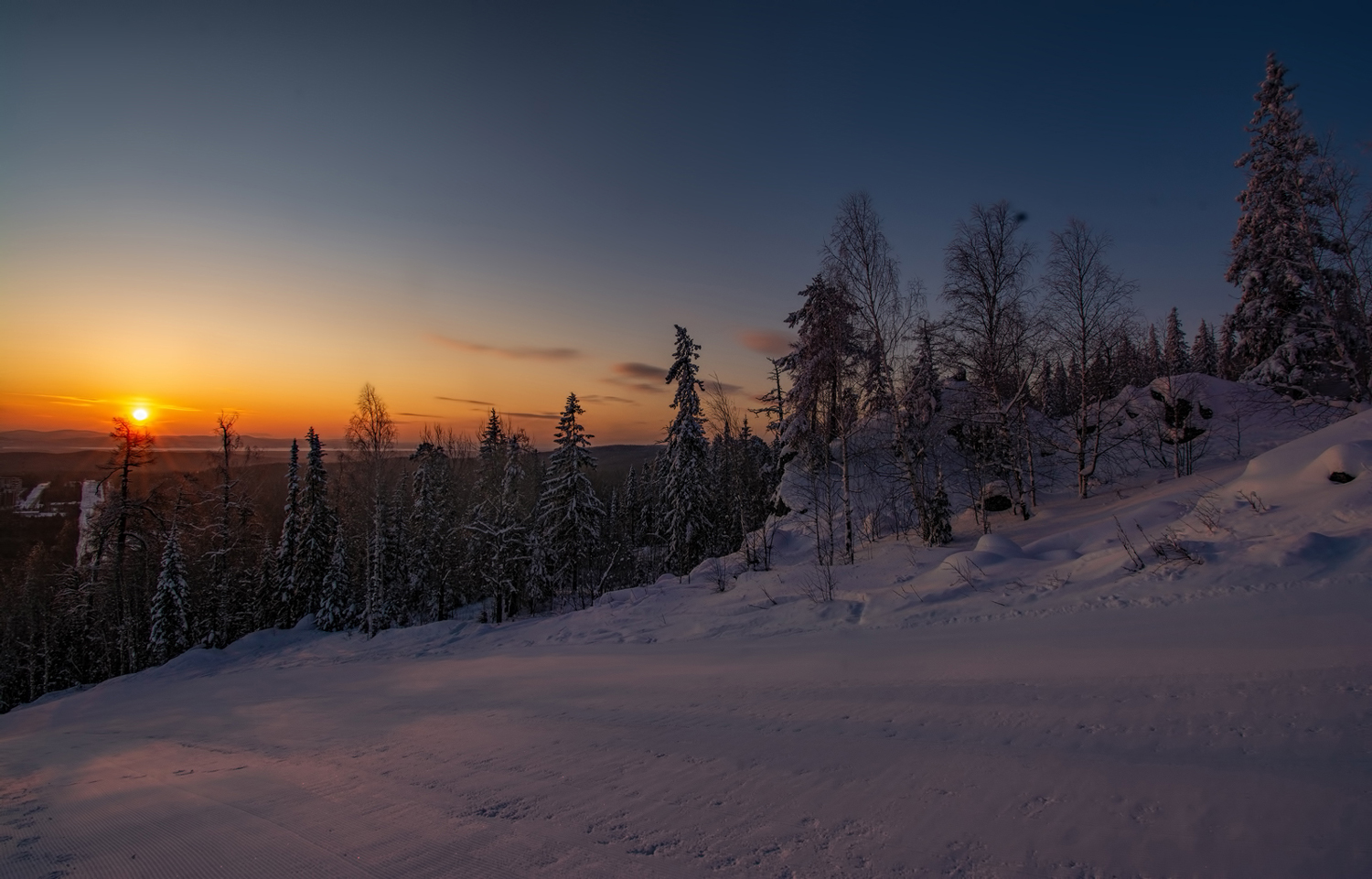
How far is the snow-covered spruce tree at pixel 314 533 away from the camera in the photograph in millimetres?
34406

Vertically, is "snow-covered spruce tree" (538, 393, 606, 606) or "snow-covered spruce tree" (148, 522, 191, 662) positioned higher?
"snow-covered spruce tree" (538, 393, 606, 606)

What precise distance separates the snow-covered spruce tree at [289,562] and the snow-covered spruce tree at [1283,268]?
46.7 m

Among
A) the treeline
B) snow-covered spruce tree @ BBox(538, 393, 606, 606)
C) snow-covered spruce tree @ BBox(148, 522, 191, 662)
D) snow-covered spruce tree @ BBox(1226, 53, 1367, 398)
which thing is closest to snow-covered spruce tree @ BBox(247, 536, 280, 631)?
the treeline

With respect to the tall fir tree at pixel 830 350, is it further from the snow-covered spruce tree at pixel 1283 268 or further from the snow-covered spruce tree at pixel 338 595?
the snow-covered spruce tree at pixel 338 595

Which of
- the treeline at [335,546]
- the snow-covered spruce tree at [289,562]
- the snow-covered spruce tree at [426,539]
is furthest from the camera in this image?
the snow-covered spruce tree at [426,539]

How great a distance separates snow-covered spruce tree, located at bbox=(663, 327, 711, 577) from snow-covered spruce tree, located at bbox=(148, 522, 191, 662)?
2625cm

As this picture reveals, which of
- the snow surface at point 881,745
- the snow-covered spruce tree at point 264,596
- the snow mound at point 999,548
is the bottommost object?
the snow-covered spruce tree at point 264,596

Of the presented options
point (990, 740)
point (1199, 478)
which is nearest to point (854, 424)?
point (1199, 478)

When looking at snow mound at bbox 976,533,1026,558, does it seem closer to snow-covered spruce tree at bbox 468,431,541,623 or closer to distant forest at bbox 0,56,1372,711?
distant forest at bbox 0,56,1372,711

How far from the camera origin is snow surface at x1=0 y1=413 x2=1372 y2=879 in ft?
11.4

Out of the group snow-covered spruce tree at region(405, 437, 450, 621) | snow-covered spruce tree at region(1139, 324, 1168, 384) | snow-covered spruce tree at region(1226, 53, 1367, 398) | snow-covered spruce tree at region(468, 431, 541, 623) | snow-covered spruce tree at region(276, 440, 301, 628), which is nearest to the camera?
snow-covered spruce tree at region(1226, 53, 1367, 398)

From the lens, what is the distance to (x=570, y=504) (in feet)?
106

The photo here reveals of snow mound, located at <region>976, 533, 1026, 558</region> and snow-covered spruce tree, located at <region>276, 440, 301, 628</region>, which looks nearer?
snow mound, located at <region>976, 533, 1026, 558</region>

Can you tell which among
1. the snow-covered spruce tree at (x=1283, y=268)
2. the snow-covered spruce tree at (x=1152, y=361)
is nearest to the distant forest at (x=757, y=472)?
the snow-covered spruce tree at (x=1283, y=268)
